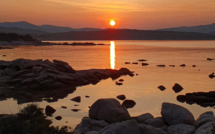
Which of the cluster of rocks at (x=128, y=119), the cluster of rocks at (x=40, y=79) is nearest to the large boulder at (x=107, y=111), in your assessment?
the cluster of rocks at (x=128, y=119)

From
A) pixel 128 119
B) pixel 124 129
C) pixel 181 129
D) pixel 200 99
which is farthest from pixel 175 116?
pixel 200 99

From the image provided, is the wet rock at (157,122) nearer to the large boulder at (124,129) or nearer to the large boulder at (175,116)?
the large boulder at (175,116)

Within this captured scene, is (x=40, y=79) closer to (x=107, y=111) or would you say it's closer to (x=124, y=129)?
(x=107, y=111)

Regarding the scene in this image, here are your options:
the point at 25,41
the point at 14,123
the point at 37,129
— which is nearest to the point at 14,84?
the point at 37,129

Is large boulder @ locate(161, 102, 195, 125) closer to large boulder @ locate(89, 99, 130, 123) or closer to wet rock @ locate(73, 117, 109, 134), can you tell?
large boulder @ locate(89, 99, 130, 123)

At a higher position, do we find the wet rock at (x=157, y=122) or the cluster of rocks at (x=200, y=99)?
the wet rock at (x=157, y=122)

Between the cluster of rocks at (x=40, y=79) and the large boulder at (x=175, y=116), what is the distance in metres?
15.3

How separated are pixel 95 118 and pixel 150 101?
1238cm

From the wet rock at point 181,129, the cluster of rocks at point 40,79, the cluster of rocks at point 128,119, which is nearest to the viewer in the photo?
the wet rock at point 181,129

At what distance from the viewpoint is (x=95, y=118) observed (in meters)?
16.8

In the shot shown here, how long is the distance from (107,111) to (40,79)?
2071 cm

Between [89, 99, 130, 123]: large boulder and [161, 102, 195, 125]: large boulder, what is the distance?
Answer: 2.26 metres

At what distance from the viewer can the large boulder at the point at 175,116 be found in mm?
15973

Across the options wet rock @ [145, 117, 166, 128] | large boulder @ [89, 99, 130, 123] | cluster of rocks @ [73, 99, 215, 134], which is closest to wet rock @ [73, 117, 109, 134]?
cluster of rocks @ [73, 99, 215, 134]
